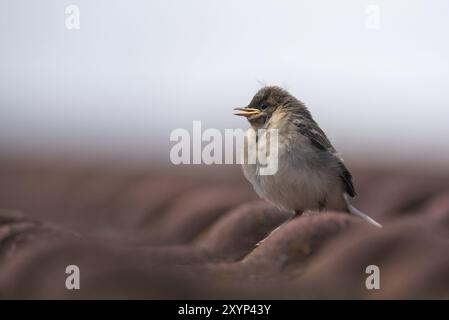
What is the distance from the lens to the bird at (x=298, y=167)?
21.5ft

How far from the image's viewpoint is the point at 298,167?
21.6 ft

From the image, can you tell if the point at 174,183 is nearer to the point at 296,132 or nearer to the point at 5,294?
the point at 296,132

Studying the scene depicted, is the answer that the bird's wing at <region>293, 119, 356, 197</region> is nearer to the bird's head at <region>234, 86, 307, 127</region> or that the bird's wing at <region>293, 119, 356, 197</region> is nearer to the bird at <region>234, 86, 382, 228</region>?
the bird at <region>234, 86, 382, 228</region>

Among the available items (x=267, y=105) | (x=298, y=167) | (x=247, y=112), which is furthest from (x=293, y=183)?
(x=267, y=105)

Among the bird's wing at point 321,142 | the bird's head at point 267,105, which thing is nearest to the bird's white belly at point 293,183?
the bird's wing at point 321,142

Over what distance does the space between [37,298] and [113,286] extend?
0.79ft

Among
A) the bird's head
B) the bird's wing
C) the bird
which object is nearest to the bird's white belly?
the bird

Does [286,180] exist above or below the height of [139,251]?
above

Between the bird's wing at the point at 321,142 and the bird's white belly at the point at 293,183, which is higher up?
the bird's wing at the point at 321,142

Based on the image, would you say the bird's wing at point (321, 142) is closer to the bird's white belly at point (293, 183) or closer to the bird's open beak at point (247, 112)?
the bird's white belly at point (293, 183)

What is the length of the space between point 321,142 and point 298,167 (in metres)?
0.59

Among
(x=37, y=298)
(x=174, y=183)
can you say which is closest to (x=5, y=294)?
(x=37, y=298)

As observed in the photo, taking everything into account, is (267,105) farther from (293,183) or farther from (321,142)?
(293,183)

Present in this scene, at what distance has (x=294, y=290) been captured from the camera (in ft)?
6.83
